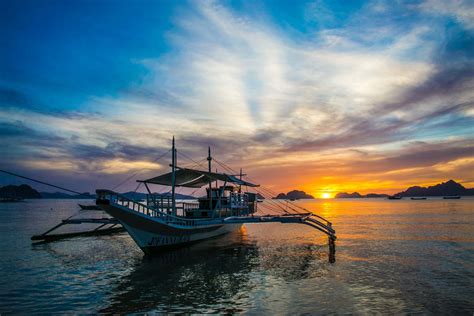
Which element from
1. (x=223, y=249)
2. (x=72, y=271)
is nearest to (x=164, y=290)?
(x=72, y=271)

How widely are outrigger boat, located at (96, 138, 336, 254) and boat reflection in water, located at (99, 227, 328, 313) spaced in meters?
1.66

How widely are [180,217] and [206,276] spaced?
15.2 meters

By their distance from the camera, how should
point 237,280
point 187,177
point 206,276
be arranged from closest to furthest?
1. point 237,280
2. point 206,276
3. point 187,177

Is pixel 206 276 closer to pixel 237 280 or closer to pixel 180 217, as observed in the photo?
pixel 237 280

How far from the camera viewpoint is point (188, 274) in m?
20.4

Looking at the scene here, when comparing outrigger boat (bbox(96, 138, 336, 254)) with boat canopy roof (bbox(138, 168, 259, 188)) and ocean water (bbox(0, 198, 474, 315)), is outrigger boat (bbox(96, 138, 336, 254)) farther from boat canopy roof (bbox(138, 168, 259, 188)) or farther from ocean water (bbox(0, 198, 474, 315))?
ocean water (bbox(0, 198, 474, 315))

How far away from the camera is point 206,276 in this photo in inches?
785

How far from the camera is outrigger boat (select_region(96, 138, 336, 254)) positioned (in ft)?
78.4

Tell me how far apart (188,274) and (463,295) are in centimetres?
1599

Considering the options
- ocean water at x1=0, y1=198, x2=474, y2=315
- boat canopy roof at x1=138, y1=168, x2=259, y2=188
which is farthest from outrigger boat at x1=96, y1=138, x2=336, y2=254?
ocean water at x1=0, y1=198, x2=474, y2=315

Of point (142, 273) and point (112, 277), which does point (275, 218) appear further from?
point (112, 277)

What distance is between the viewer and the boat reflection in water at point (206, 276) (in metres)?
14.6

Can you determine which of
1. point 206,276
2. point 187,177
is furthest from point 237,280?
point 187,177

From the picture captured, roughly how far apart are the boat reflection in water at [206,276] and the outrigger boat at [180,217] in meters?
1.66
